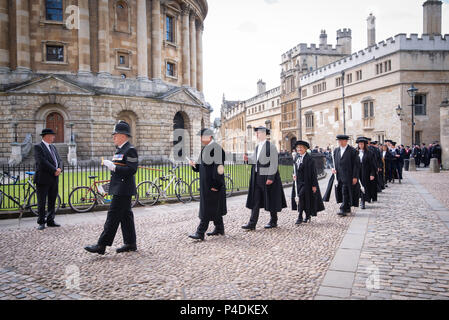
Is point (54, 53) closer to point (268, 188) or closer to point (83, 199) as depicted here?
point (83, 199)

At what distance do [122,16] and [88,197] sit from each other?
85.7 ft

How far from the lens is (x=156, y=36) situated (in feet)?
108

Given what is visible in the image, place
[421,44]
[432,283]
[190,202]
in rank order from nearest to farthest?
[432,283]
[190,202]
[421,44]

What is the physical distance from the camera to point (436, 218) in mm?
8289

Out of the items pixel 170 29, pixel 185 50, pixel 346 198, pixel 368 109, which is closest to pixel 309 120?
pixel 368 109

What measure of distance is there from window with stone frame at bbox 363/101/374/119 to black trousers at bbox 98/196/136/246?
110ft

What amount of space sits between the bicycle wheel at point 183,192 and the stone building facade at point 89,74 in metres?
18.8

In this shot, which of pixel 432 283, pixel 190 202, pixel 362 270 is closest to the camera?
pixel 432 283

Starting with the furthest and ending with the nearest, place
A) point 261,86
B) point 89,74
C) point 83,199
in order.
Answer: point 261,86, point 89,74, point 83,199

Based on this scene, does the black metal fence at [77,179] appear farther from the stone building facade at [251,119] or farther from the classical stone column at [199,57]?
the stone building facade at [251,119]

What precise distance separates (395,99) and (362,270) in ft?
101

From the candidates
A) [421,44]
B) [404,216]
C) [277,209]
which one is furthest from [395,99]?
[277,209]

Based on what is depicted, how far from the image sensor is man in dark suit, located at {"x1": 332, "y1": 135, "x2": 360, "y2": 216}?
9.21 metres

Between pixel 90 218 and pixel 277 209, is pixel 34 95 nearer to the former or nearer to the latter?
pixel 90 218
